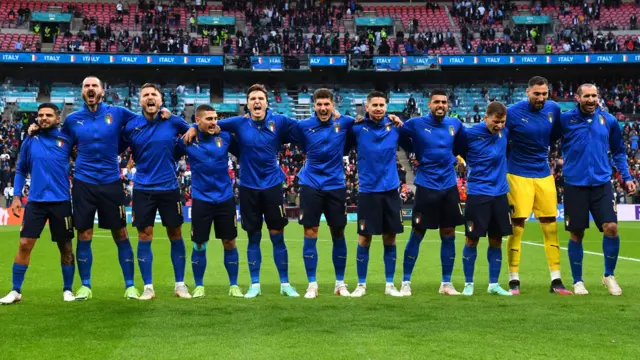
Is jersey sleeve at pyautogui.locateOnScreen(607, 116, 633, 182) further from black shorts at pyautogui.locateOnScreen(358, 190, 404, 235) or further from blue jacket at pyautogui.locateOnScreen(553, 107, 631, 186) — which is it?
black shorts at pyautogui.locateOnScreen(358, 190, 404, 235)

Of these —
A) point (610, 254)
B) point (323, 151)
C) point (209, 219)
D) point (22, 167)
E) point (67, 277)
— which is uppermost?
point (323, 151)

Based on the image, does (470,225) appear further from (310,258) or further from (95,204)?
(95,204)

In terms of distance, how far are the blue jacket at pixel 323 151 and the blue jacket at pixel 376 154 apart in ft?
0.68

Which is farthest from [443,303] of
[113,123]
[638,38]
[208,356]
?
[638,38]

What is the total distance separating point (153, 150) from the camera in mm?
7707

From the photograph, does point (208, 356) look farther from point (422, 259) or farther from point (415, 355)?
point (422, 259)

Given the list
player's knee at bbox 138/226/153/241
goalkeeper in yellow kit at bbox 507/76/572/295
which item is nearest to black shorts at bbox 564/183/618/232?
goalkeeper in yellow kit at bbox 507/76/572/295

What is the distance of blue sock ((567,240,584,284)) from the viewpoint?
8.08 m

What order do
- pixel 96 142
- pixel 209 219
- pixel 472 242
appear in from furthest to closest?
1. pixel 472 242
2. pixel 209 219
3. pixel 96 142

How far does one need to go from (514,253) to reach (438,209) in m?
1.05

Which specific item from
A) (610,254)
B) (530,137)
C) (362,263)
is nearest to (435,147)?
(530,137)

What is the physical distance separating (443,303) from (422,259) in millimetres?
5900

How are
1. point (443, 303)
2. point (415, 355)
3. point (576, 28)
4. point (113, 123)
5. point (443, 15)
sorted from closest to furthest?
1. point (415, 355)
2. point (443, 303)
3. point (113, 123)
4. point (576, 28)
5. point (443, 15)

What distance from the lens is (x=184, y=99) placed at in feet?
137
